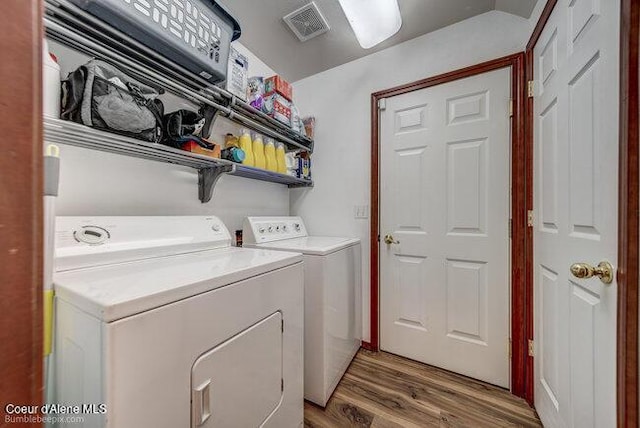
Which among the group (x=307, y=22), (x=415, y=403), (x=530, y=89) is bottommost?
(x=415, y=403)

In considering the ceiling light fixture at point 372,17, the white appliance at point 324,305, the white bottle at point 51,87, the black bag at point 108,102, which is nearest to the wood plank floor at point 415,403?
the white appliance at point 324,305

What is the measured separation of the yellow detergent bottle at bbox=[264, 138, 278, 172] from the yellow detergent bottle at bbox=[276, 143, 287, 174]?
0.12 feet

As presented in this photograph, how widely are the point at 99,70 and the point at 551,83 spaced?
202 cm

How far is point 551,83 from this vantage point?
3.92 ft

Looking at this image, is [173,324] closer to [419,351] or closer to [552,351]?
[552,351]

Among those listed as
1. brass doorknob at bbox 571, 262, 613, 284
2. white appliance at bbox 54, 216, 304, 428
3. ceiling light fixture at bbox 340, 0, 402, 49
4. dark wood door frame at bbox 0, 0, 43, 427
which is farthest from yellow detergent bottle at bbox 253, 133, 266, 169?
brass doorknob at bbox 571, 262, 613, 284

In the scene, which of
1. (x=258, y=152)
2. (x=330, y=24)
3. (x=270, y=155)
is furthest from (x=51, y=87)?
(x=330, y=24)

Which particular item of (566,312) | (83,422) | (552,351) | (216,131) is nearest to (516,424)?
(552,351)

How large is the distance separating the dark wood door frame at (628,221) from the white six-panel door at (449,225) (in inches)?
36.9

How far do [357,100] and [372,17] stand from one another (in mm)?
703

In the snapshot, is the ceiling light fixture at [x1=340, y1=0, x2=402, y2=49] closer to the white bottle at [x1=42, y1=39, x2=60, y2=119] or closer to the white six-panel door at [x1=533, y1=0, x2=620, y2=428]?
the white six-panel door at [x1=533, y1=0, x2=620, y2=428]

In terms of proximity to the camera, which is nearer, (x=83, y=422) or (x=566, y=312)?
(x=83, y=422)

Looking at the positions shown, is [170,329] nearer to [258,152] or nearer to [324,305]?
[324,305]

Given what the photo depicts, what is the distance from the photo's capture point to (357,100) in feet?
6.99
